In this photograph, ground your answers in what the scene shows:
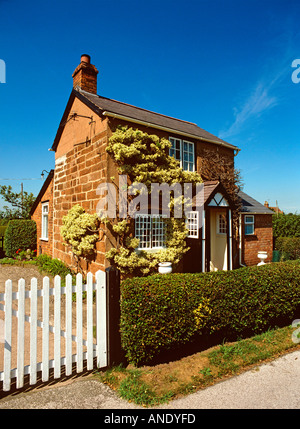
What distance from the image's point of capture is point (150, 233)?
9.41 meters

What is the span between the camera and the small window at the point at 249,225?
14344 millimetres

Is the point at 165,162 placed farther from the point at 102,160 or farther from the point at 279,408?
the point at 279,408

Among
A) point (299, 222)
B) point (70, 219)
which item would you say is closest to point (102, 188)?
point (70, 219)

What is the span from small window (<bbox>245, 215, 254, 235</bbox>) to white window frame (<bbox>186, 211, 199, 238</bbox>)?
5.24 metres

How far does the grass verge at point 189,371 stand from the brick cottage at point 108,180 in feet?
14.9

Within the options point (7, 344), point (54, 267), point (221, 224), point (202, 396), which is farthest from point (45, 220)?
point (202, 396)

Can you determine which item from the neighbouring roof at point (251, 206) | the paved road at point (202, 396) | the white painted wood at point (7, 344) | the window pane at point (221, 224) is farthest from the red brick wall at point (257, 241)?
the white painted wood at point (7, 344)

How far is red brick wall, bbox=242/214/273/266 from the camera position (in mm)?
14037

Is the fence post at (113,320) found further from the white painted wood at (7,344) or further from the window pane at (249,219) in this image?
the window pane at (249,219)

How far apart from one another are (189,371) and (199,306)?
3.42 ft

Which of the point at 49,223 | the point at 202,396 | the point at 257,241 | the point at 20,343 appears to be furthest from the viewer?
the point at 257,241

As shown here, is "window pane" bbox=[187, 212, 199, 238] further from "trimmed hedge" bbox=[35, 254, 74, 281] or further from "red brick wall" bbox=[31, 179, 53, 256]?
"red brick wall" bbox=[31, 179, 53, 256]

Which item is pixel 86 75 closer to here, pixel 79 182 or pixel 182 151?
pixel 79 182
